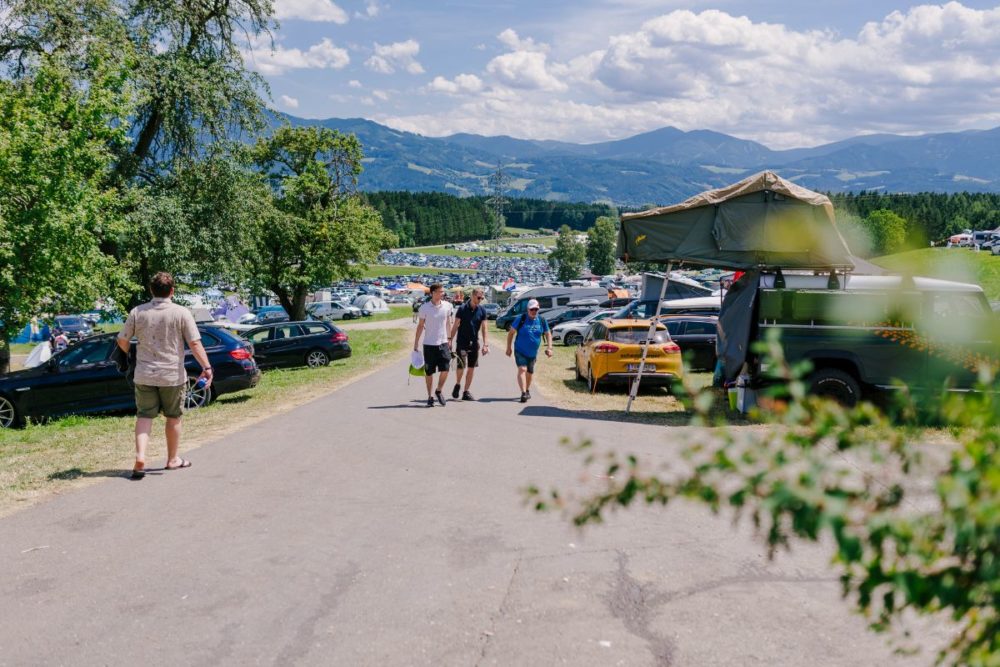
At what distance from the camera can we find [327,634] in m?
4.34

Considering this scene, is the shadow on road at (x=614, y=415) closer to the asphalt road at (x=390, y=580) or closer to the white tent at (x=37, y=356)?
the asphalt road at (x=390, y=580)

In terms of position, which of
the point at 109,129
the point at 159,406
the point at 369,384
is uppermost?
the point at 109,129

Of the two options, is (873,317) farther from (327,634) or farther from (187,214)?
(187,214)

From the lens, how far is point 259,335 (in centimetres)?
2458

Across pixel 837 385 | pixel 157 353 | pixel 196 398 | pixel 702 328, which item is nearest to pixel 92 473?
pixel 157 353

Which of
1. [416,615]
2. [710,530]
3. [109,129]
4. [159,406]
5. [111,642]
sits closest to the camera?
[111,642]

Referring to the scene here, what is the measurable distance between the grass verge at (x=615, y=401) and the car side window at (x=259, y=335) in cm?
891

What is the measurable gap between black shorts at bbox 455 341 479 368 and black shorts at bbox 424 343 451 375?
1.12 metres

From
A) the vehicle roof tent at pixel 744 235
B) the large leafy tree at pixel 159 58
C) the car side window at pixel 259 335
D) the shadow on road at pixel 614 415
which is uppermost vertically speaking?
the large leafy tree at pixel 159 58

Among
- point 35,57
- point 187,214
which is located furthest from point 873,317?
point 35,57

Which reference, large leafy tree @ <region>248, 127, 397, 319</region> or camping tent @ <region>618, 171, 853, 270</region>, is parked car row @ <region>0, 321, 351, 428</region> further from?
large leafy tree @ <region>248, 127, 397, 319</region>

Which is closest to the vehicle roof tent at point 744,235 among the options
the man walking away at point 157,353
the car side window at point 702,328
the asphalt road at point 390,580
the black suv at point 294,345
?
the asphalt road at point 390,580

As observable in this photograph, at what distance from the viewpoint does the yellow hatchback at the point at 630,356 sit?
610 inches

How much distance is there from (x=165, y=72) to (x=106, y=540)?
1760cm
